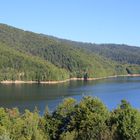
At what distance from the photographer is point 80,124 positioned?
4028 centimetres

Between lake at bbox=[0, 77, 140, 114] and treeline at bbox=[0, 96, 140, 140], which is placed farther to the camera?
lake at bbox=[0, 77, 140, 114]

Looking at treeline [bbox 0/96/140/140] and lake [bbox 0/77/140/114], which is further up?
treeline [bbox 0/96/140/140]

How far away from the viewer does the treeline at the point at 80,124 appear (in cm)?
3616

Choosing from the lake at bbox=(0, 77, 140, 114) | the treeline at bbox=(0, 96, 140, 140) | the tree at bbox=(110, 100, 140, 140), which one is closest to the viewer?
the tree at bbox=(110, 100, 140, 140)

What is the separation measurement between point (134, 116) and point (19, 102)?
6382 cm

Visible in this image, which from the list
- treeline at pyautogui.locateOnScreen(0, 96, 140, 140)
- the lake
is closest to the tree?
treeline at pyautogui.locateOnScreen(0, 96, 140, 140)

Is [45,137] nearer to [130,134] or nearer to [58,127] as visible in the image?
[58,127]

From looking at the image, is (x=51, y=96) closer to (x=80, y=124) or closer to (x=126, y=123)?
(x=80, y=124)

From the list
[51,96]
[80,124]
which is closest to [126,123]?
[80,124]

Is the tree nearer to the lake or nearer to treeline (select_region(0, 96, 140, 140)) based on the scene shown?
treeline (select_region(0, 96, 140, 140))

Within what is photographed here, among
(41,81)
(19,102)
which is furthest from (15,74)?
(19,102)

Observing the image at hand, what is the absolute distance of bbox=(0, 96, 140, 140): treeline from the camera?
36.2 metres

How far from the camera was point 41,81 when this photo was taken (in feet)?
626

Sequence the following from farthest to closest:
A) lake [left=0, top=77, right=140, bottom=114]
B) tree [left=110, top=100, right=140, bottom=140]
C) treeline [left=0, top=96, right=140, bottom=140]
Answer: lake [left=0, top=77, right=140, bottom=114], treeline [left=0, top=96, right=140, bottom=140], tree [left=110, top=100, right=140, bottom=140]
